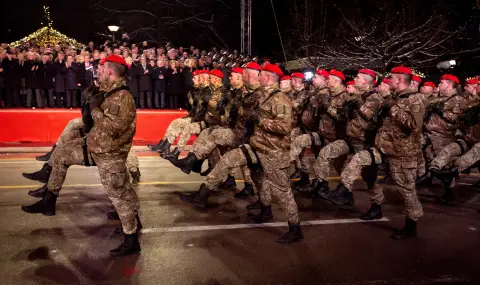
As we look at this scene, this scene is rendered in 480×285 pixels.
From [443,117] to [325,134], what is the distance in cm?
224

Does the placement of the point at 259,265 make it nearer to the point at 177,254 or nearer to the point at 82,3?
the point at 177,254

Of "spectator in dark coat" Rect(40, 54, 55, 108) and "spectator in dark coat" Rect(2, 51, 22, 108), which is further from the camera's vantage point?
"spectator in dark coat" Rect(40, 54, 55, 108)

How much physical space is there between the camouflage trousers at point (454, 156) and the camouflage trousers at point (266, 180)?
3.46m

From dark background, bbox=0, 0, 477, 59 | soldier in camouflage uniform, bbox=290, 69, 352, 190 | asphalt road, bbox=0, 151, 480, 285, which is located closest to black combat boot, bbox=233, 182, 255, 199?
asphalt road, bbox=0, 151, 480, 285

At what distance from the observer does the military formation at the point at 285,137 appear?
16.4ft

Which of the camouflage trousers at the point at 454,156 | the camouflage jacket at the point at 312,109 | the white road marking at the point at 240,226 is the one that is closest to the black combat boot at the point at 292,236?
the white road marking at the point at 240,226

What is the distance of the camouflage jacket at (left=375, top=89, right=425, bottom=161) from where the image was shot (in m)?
5.73

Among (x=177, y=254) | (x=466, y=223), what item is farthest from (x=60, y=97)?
(x=466, y=223)

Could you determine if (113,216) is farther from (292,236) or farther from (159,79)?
(159,79)

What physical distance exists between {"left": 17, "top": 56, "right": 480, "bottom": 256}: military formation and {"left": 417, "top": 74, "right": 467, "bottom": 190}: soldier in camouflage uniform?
0.06ft

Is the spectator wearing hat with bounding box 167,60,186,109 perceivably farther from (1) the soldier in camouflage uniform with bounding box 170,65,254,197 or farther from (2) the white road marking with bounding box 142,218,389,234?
(2) the white road marking with bounding box 142,218,389,234

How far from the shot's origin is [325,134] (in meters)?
8.19

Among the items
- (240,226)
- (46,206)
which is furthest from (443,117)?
(46,206)

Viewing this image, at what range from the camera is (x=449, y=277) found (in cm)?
471
